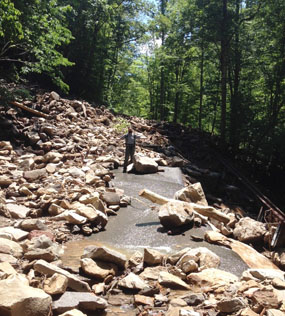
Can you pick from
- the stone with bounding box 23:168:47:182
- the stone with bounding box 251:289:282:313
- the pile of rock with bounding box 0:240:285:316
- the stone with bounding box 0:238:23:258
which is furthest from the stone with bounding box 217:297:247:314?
the stone with bounding box 23:168:47:182

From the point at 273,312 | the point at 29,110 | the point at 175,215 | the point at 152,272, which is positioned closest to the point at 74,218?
the point at 175,215

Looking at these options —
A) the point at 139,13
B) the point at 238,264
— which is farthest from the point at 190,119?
the point at 238,264

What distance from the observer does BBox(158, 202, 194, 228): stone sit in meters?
6.38

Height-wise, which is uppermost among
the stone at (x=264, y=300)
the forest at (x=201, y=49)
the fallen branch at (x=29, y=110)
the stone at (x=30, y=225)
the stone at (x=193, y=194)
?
the forest at (x=201, y=49)

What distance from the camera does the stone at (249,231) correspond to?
676 centimetres

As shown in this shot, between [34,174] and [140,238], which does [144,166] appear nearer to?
[34,174]

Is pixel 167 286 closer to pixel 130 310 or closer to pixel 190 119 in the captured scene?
pixel 130 310

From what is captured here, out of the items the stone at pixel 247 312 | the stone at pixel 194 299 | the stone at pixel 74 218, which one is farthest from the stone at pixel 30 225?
the stone at pixel 247 312

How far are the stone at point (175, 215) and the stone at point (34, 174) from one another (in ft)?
13.2

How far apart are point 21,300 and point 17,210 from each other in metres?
4.24

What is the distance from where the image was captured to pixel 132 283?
13.3ft

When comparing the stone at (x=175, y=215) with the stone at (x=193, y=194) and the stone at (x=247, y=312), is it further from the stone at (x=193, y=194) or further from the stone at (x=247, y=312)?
the stone at (x=247, y=312)

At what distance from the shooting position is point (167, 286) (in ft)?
13.5

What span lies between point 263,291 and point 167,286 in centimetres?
117
